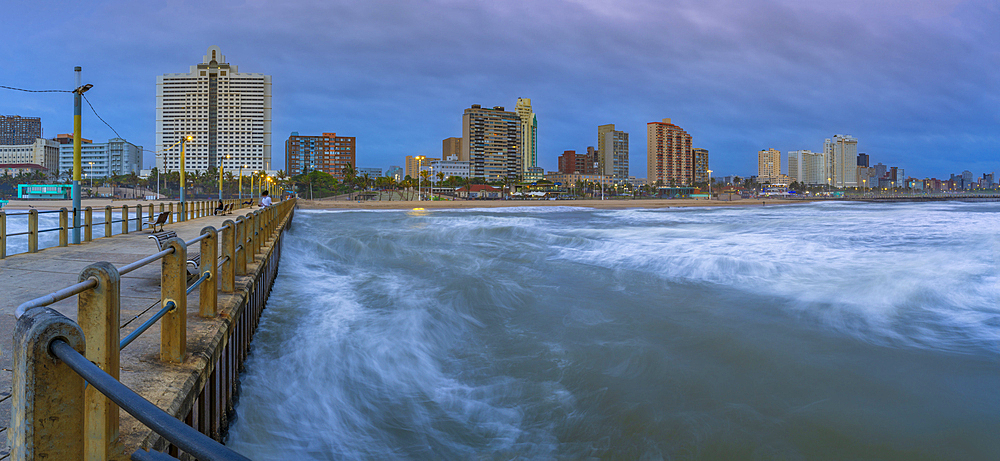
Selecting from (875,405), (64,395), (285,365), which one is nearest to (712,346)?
(875,405)

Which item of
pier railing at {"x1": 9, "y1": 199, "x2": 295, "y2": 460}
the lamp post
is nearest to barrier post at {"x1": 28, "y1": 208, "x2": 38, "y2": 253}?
the lamp post

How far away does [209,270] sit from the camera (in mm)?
5688

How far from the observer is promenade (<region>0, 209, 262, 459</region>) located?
12.5ft

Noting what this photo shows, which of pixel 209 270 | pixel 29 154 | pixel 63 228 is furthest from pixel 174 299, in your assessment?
pixel 29 154

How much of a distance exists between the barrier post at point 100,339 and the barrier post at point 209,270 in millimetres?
2955

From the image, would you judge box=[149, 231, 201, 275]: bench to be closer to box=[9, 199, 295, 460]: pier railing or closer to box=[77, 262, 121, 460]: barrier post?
box=[9, 199, 295, 460]: pier railing

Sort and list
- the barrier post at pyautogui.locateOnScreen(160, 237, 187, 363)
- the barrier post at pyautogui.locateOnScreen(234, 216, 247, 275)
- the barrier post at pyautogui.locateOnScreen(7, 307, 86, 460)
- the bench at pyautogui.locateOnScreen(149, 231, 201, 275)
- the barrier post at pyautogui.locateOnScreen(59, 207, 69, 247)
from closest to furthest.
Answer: the barrier post at pyautogui.locateOnScreen(7, 307, 86, 460) → the barrier post at pyautogui.locateOnScreen(160, 237, 187, 363) → the bench at pyautogui.locateOnScreen(149, 231, 201, 275) → the barrier post at pyautogui.locateOnScreen(234, 216, 247, 275) → the barrier post at pyautogui.locateOnScreen(59, 207, 69, 247)

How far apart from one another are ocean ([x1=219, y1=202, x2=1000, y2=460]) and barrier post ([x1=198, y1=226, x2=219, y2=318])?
51.3 inches

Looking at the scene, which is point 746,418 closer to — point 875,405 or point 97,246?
point 875,405

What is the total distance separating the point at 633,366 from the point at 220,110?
8545 inches

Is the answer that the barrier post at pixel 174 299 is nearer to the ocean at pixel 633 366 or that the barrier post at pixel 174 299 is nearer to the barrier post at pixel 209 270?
the barrier post at pixel 209 270

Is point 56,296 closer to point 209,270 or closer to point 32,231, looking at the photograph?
point 209,270

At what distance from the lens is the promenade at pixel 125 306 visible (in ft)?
12.5

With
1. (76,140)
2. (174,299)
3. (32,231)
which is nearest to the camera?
(174,299)
